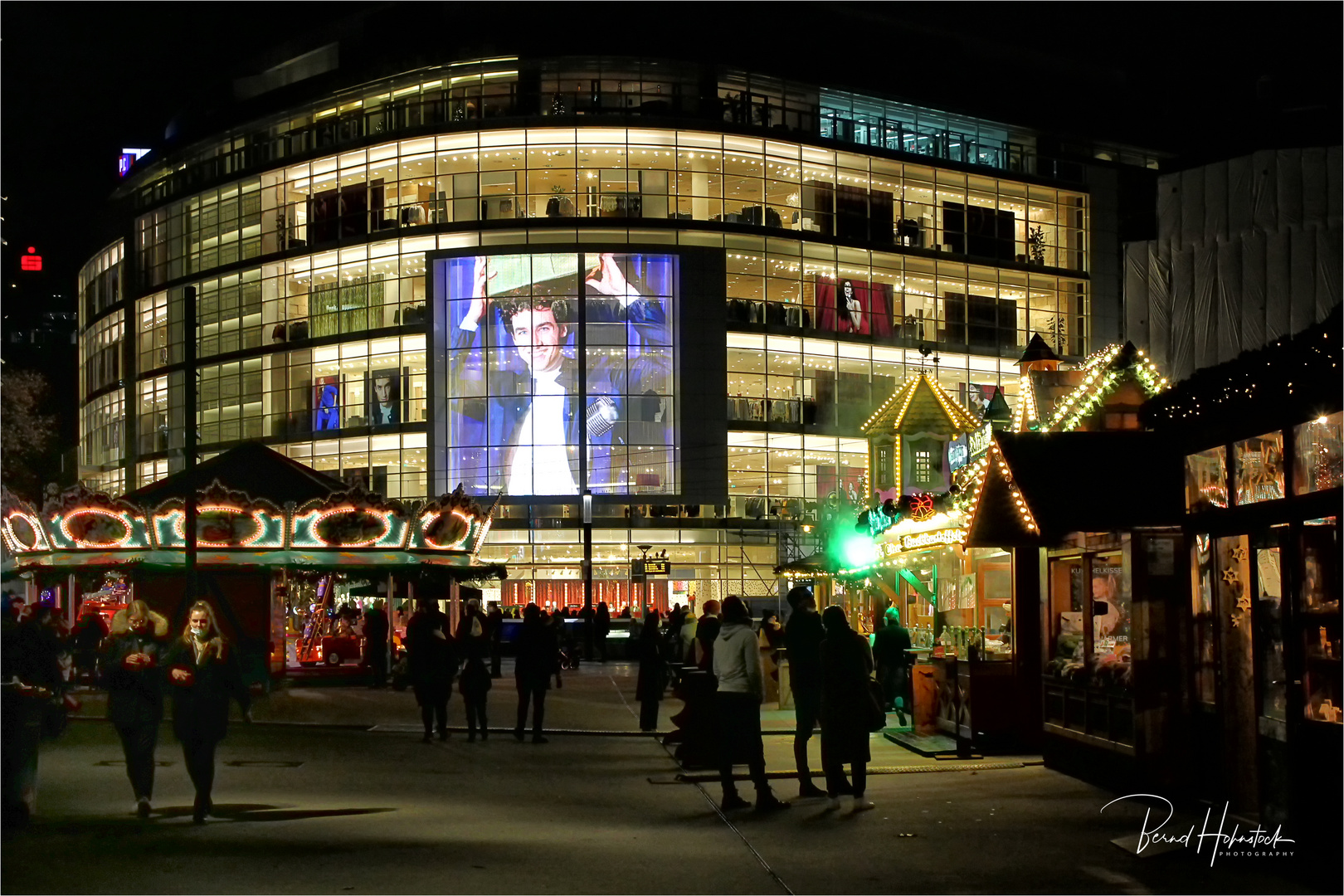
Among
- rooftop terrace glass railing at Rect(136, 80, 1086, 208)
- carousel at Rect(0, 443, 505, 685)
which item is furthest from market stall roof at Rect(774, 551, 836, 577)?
rooftop terrace glass railing at Rect(136, 80, 1086, 208)

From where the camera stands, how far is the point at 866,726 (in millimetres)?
13945

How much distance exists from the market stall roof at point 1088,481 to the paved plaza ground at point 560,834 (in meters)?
2.44

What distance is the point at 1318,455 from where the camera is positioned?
10180 millimetres

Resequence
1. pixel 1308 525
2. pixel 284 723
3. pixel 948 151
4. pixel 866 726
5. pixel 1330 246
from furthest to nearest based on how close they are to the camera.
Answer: pixel 948 151 → pixel 284 723 → pixel 866 726 → pixel 1330 246 → pixel 1308 525

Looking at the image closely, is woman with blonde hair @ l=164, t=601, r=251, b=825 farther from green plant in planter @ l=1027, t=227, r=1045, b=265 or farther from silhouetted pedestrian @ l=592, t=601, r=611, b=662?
green plant in planter @ l=1027, t=227, r=1045, b=265

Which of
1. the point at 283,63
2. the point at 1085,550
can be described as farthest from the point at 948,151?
the point at 1085,550

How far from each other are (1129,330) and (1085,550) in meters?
2.88

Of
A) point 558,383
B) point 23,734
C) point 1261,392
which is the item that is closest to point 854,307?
point 558,383

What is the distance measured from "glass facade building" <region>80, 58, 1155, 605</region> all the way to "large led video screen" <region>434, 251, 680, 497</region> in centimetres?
10

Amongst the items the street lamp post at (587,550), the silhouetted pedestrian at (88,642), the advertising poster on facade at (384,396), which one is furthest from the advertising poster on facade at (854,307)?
the silhouetted pedestrian at (88,642)

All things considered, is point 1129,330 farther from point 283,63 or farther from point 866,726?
point 283,63

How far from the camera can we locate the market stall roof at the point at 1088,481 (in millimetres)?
14109

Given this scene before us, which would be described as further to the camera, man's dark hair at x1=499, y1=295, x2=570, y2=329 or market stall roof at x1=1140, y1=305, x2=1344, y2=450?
man's dark hair at x1=499, y1=295, x2=570, y2=329

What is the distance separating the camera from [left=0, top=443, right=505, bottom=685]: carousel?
106 ft
